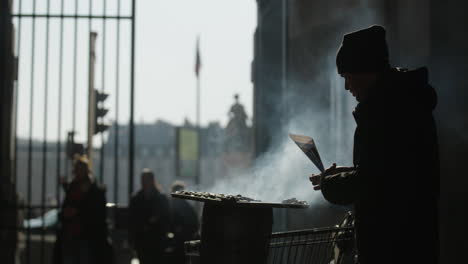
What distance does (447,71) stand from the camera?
436cm

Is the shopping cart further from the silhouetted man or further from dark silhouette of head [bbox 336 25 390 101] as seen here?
dark silhouette of head [bbox 336 25 390 101]

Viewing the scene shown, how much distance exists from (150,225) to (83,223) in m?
1.54

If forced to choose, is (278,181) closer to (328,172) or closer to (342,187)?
(328,172)

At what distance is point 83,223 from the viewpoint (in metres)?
7.34

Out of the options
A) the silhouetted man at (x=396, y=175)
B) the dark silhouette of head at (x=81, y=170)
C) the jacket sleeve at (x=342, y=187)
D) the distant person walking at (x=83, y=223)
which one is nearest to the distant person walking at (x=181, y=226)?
the distant person walking at (x=83, y=223)

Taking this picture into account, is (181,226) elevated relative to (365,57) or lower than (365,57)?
lower

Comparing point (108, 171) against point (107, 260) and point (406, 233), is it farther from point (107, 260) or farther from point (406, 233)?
point (406, 233)

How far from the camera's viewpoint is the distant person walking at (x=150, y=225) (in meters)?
8.68

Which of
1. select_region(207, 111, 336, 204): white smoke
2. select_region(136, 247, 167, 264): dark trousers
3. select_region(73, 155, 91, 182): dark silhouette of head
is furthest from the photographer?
select_region(136, 247, 167, 264): dark trousers

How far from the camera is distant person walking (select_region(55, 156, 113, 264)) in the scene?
7.32 metres

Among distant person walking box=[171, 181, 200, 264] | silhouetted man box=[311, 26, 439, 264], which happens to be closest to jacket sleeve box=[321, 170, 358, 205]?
silhouetted man box=[311, 26, 439, 264]

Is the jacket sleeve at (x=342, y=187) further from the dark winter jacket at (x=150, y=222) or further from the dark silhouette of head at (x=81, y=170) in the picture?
the dark winter jacket at (x=150, y=222)

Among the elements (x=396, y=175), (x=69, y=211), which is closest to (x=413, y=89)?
(x=396, y=175)

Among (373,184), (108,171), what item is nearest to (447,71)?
(373,184)
